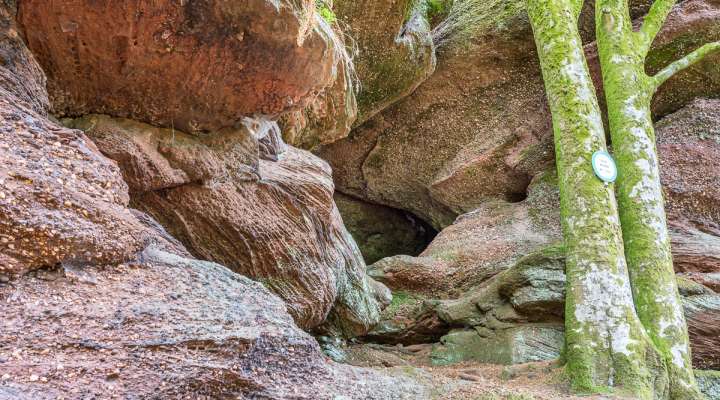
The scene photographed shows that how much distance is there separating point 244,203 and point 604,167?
3087 millimetres

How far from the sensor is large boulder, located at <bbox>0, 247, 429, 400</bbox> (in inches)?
84.1

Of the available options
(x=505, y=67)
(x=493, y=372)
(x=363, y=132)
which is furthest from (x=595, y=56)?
(x=493, y=372)

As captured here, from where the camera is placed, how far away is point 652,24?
598 cm

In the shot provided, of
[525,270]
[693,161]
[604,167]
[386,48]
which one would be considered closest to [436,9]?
[386,48]

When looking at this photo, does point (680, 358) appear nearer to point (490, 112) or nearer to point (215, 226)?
point (215, 226)

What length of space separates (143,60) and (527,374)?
11.8 feet

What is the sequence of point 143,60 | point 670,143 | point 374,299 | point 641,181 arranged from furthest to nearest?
1. point 670,143
2. point 374,299
3. point 641,181
4. point 143,60

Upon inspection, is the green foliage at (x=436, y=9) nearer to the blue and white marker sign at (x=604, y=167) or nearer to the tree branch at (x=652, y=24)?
the tree branch at (x=652, y=24)

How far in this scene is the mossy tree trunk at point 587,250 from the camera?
12.4 feet

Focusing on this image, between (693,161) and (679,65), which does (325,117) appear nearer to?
(679,65)

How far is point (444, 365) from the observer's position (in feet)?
18.2

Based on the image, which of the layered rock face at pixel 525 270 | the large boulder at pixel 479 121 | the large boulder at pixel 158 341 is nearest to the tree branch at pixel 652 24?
the large boulder at pixel 479 121

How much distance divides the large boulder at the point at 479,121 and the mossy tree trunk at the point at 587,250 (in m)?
3.61

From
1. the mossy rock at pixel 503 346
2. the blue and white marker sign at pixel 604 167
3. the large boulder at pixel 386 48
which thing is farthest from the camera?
the large boulder at pixel 386 48
